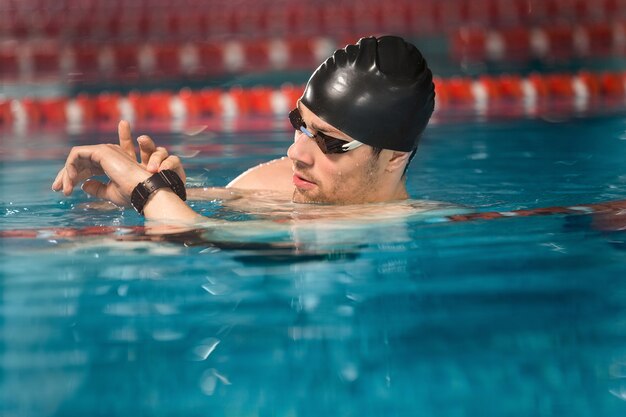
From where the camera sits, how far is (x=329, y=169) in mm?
3266

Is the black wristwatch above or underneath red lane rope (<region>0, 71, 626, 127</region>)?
above

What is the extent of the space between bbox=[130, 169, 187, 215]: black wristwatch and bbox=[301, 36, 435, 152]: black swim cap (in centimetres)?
51

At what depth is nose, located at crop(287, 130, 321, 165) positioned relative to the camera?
3193 mm

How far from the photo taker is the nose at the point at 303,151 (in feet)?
10.5

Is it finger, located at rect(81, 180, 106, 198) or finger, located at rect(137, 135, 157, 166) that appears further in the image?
finger, located at rect(81, 180, 106, 198)

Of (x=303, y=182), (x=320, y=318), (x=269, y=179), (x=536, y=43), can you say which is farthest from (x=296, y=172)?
(x=536, y=43)

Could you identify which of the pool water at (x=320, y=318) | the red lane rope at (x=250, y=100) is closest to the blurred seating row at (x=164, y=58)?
the red lane rope at (x=250, y=100)

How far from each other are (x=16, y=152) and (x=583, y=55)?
609 centimetres

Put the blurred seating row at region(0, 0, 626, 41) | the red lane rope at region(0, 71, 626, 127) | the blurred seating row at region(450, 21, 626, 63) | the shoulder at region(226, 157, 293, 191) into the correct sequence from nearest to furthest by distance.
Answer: the shoulder at region(226, 157, 293, 191), the red lane rope at region(0, 71, 626, 127), the blurred seating row at region(450, 21, 626, 63), the blurred seating row at region(0, 0, 626, 41)

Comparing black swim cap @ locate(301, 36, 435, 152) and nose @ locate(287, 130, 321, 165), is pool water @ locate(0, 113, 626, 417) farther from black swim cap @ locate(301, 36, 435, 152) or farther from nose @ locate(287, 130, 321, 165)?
black swim cap @ locate(301, 36, 435, 152)

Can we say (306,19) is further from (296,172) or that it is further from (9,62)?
(296,172)

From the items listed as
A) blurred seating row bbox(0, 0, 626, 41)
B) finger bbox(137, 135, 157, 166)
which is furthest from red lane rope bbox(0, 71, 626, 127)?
finger bbox(137, 135, 157, 166)

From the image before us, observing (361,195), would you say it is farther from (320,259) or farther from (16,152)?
(16,152)

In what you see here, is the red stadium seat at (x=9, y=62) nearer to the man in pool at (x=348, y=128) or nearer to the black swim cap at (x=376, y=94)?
the man in pool at (x=348, y=128)
